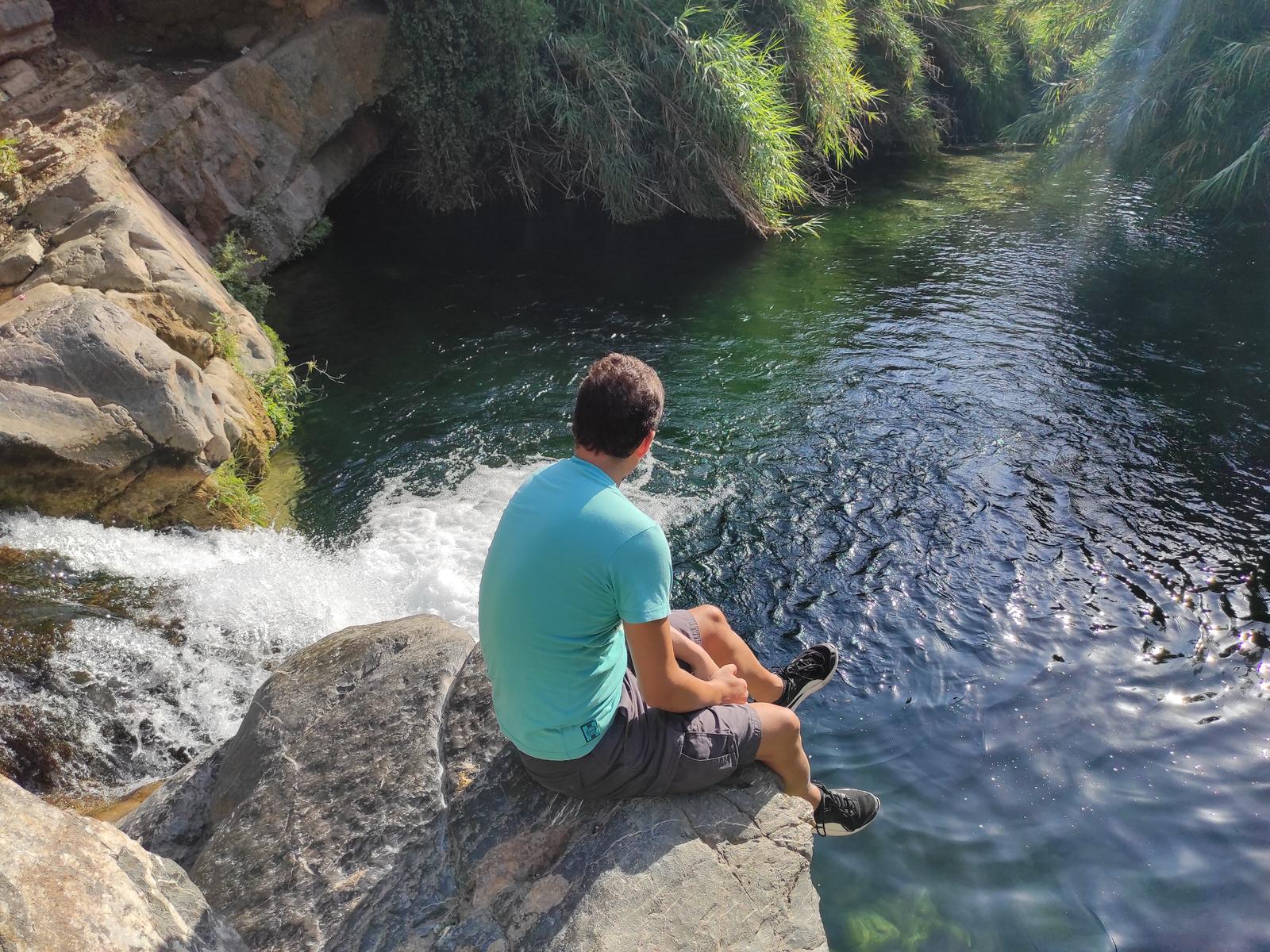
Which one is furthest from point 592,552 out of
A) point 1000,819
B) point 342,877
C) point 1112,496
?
point 1112,496

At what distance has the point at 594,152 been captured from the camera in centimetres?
1232

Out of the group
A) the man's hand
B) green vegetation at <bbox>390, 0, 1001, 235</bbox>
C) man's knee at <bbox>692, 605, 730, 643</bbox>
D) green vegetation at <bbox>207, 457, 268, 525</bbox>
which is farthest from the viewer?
green vegetation at <bbox>390, 0, 1001, 235</bbox>

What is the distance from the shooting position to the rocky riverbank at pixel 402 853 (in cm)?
245

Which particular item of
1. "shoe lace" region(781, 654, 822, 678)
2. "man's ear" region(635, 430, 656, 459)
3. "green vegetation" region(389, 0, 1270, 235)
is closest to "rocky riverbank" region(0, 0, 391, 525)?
"green vegetation" region(389, 0, 1270, 235)

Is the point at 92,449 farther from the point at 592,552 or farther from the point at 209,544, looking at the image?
the point at 592,552

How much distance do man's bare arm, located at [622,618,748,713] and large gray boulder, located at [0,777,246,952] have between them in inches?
57.0

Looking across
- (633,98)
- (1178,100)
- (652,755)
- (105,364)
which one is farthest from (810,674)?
(1178,100)

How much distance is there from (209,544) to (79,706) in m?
1.52

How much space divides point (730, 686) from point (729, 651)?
46 cm

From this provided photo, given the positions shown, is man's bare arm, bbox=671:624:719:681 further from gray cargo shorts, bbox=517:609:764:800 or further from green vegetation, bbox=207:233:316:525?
green vegetation, bbox=207:233:316:525

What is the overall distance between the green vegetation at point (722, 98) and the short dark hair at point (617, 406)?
9.95 m

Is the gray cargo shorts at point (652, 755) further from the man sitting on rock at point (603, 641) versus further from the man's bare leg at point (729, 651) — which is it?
the man's bare leg at point (729, 651)

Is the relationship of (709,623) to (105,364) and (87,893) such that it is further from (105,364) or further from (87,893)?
(105,364)

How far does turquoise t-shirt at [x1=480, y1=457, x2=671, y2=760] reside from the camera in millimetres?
2525
